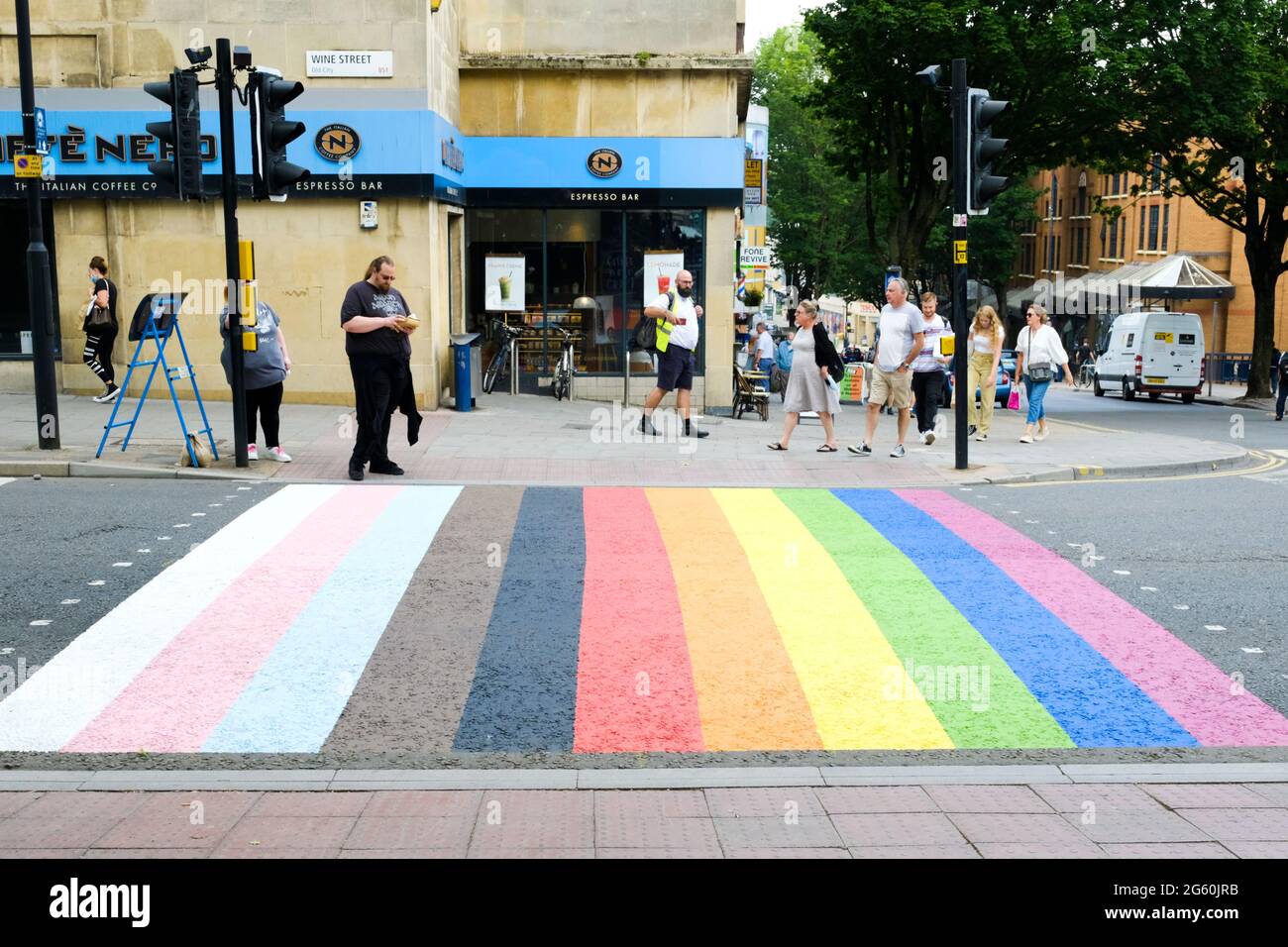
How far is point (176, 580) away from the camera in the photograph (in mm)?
8453

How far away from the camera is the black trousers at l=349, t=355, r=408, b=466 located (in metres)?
12.3

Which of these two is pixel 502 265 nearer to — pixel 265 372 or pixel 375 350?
pixel 265 372

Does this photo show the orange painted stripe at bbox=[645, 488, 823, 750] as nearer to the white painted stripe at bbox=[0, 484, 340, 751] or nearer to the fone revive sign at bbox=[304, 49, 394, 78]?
the white painted stripe at bbox=[0, 484, 340, 751]

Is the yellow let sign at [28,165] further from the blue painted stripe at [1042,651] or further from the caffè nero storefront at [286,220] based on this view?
the blue painted stripe at [1042,651]

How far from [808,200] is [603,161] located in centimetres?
4351

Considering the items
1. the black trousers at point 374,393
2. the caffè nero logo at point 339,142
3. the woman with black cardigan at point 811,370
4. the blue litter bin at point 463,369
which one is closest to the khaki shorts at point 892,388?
the woman with black cardigan at point 811,370

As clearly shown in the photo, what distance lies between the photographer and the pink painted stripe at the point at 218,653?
Answer: 5938 mm

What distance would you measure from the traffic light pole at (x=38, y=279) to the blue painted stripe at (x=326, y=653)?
173 inches

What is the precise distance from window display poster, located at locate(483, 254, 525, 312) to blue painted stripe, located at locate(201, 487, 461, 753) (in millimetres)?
11830

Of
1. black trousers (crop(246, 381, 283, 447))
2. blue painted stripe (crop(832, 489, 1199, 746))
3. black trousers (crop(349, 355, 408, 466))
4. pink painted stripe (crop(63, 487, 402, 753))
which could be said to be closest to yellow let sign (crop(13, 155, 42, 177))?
black trousers (crop(246, 381, 283, 447))

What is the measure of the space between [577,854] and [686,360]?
11561 mm

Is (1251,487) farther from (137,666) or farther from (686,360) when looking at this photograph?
(137,666)

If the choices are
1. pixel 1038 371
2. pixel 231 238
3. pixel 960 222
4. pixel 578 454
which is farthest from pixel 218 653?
pixel 1038 371

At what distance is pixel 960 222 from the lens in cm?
1340
